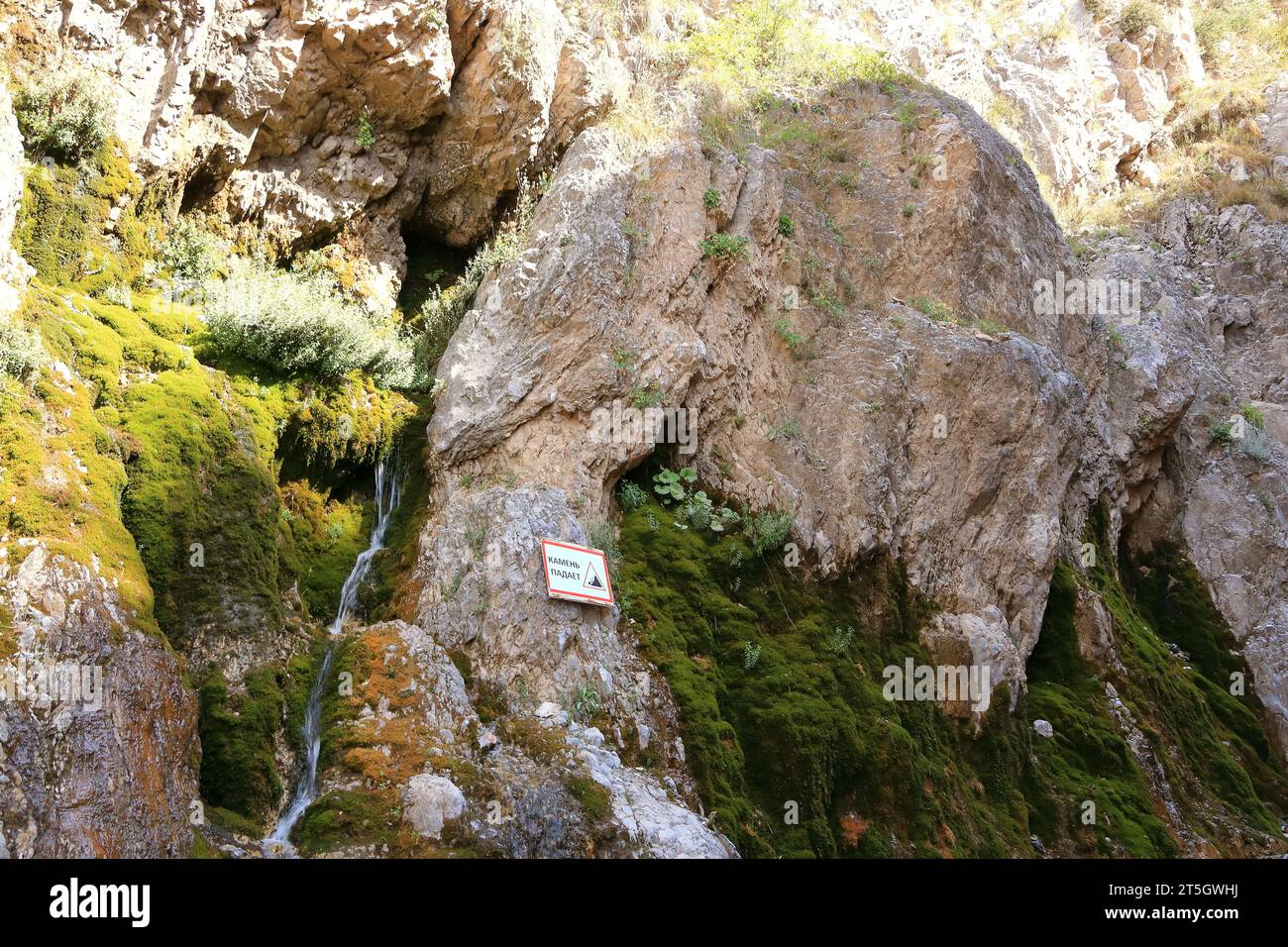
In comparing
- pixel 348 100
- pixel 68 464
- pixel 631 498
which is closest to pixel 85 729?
pixel 68 464

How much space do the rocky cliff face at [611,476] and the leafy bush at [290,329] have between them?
304 mm

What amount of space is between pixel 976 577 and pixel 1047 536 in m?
1.49

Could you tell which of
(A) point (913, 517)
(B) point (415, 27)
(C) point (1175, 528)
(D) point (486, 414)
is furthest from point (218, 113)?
(C) point (1175, 528)

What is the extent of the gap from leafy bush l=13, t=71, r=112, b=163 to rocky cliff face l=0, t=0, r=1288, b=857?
372 mm

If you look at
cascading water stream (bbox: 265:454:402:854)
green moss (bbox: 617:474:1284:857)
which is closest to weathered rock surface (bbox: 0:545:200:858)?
cascading water stream (bbox: 265:454:402:854)

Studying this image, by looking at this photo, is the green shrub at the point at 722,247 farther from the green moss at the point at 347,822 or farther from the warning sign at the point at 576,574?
the green moss at the point at 347,822

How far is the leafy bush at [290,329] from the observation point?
33.6 feet

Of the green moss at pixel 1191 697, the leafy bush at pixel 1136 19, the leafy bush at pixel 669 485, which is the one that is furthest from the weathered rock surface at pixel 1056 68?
the leafy bush at pixel 669 485

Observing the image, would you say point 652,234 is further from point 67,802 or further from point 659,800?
point 67,802

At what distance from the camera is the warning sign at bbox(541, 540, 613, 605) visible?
9.48 m

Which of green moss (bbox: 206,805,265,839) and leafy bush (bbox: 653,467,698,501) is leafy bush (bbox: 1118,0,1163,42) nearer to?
leafy bush (bbox: 653,467,698,501)

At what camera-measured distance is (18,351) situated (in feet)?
25.2

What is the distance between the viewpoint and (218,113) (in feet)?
36.7

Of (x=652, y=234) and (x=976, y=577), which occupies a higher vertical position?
(x=652, y=234)
